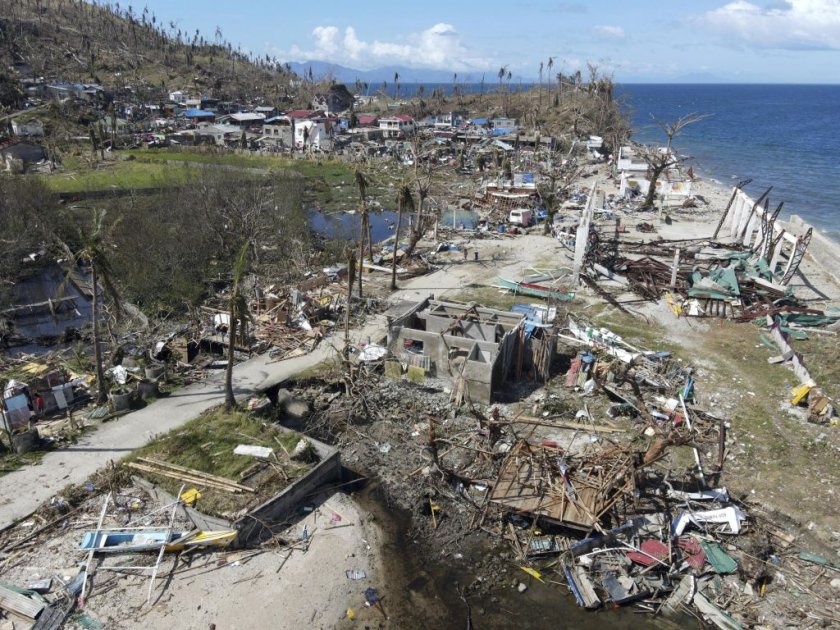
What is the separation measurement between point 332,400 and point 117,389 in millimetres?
7079

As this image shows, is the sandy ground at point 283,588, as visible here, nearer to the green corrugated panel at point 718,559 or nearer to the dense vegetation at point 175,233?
the green corrugated panel at point 718,559

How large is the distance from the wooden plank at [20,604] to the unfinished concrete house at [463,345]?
11995 millimetres

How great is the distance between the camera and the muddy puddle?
39.3ft

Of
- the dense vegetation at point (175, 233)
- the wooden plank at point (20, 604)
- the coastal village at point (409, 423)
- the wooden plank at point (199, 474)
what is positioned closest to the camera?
the wooden plank at point (20, 604)

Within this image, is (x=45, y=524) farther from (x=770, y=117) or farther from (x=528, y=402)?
(x=770, y=117)

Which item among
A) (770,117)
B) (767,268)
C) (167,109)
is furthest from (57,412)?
(770,117)

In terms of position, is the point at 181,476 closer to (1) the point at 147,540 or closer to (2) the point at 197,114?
(1) the point at 147,540

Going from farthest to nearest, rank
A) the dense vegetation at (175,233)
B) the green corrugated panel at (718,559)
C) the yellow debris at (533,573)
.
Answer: the dense vegetation at (175,233)
the yellow debris at (533,573)
the green corrugated panel at (718,559)

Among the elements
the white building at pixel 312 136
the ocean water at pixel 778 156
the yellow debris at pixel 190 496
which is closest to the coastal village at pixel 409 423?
the yellow debris at pixel 190 496

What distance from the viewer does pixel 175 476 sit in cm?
1473

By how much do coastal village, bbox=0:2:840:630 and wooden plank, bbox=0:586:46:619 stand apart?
0.04 m

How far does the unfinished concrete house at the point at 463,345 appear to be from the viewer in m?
19.2

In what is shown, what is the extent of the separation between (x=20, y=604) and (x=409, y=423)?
10691mm

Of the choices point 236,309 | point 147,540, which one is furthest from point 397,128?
point 147,540
